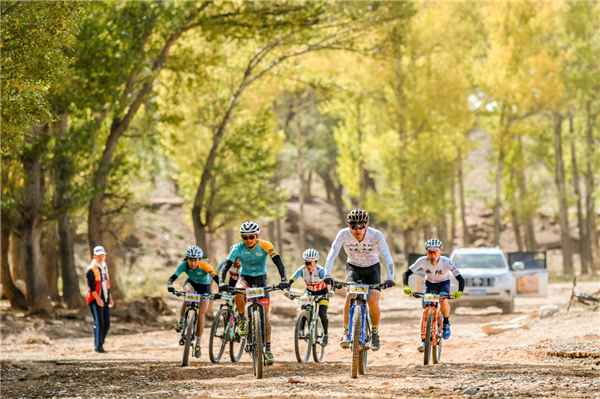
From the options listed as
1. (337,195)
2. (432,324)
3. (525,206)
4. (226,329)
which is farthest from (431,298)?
A: (337,195)

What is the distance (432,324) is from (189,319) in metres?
3.78

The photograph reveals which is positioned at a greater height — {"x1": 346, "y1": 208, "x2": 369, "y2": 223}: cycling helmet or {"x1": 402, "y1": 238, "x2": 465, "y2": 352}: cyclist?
{"x1": 346, "y1": 208, "x2": 369, "y2": 223}: cycling helmet

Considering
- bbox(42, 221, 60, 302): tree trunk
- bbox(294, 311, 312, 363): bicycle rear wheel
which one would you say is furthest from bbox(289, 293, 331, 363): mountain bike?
bbox(42, 221, 60, 302): tree trunk

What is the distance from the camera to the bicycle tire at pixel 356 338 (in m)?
14.8

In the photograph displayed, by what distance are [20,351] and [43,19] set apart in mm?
7851

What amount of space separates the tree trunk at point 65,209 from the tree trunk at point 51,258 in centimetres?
207

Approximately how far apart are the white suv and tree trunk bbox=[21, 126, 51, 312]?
11026mm

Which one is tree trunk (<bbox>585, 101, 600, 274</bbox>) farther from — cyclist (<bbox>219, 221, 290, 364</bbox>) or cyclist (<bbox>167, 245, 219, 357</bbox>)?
cyclist (<bbox>219, 221, 290, 364</bbox>)

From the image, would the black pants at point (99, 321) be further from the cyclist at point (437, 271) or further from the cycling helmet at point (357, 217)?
the cycling helmet at point (357, 217)

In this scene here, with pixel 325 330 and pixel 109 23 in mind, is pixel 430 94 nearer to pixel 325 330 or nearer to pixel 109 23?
pixel 109 23

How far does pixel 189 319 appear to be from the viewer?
18.2 m

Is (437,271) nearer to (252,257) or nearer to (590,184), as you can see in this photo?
(252,257)

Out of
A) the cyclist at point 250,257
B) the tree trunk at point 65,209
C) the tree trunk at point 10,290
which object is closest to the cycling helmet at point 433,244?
the cyclist at point 250,257

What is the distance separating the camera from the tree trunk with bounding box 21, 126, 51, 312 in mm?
29719
